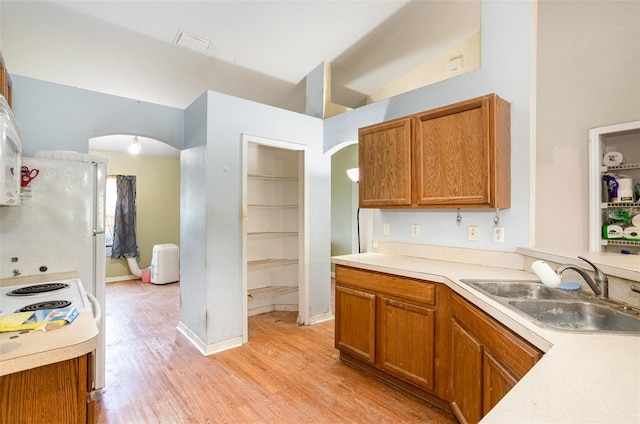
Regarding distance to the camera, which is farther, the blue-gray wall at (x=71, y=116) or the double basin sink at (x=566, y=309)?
the blue-gray wall at (x=71, y=116)

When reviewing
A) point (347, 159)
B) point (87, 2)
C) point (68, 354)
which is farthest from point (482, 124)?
point (347, 159)

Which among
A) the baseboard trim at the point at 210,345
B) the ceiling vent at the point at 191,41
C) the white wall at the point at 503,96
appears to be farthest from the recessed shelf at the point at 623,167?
the ceiling vent at the point at 191,41

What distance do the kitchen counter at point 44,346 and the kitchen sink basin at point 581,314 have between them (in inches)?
66.5

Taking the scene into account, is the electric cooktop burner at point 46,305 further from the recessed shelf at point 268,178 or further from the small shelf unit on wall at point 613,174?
the small shelf unit on wall at point 613,174

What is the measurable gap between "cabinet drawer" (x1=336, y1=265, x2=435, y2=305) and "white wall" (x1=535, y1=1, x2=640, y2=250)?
83.4 inches

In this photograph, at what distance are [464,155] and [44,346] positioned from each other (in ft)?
Result: 8.01

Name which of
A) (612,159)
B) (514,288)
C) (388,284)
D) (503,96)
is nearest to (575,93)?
(612,159)

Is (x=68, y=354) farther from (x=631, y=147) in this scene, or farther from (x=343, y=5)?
(x=631, y=147)

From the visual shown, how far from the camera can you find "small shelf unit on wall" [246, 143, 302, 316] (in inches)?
158

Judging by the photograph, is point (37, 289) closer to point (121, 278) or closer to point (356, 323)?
point (356, 323)

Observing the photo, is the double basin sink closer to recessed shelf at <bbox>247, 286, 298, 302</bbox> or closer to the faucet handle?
the faucet handle

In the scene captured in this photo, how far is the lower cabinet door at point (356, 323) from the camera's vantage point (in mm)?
2371

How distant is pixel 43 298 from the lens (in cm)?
158

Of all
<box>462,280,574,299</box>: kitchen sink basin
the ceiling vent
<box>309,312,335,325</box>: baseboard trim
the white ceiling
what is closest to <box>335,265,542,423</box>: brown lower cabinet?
<box>462,280,574,299</box>: kitchen sink basin
